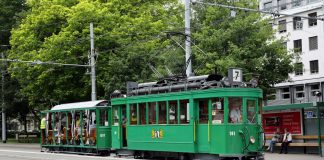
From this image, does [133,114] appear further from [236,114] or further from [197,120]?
[236,114]

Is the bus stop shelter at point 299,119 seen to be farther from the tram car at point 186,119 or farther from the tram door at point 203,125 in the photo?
the tram door at point 203,125

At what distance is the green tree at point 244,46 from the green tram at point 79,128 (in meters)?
6.22

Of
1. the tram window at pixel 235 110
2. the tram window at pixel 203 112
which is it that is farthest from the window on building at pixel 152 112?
the tram window at pixel 235 110

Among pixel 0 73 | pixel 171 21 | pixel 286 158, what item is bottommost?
pixel 286 158

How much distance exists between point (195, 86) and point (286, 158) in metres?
6.79

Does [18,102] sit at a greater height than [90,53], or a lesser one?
lesser

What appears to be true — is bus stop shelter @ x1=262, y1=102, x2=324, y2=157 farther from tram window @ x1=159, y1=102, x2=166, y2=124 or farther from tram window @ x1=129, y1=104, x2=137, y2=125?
tram window @ x1=129, y1=104, x2=137, y2=125

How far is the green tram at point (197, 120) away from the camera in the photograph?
1895 cm

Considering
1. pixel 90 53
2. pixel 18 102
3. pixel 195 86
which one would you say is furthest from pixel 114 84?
pixel 18 102

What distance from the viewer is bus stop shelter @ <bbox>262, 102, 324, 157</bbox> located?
26.4 meters

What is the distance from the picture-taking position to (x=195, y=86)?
2033 centimetres

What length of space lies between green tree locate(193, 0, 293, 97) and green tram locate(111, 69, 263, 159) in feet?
23.0

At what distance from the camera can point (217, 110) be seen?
19141mm

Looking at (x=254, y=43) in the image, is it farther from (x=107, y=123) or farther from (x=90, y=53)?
(x=90, y=53)
